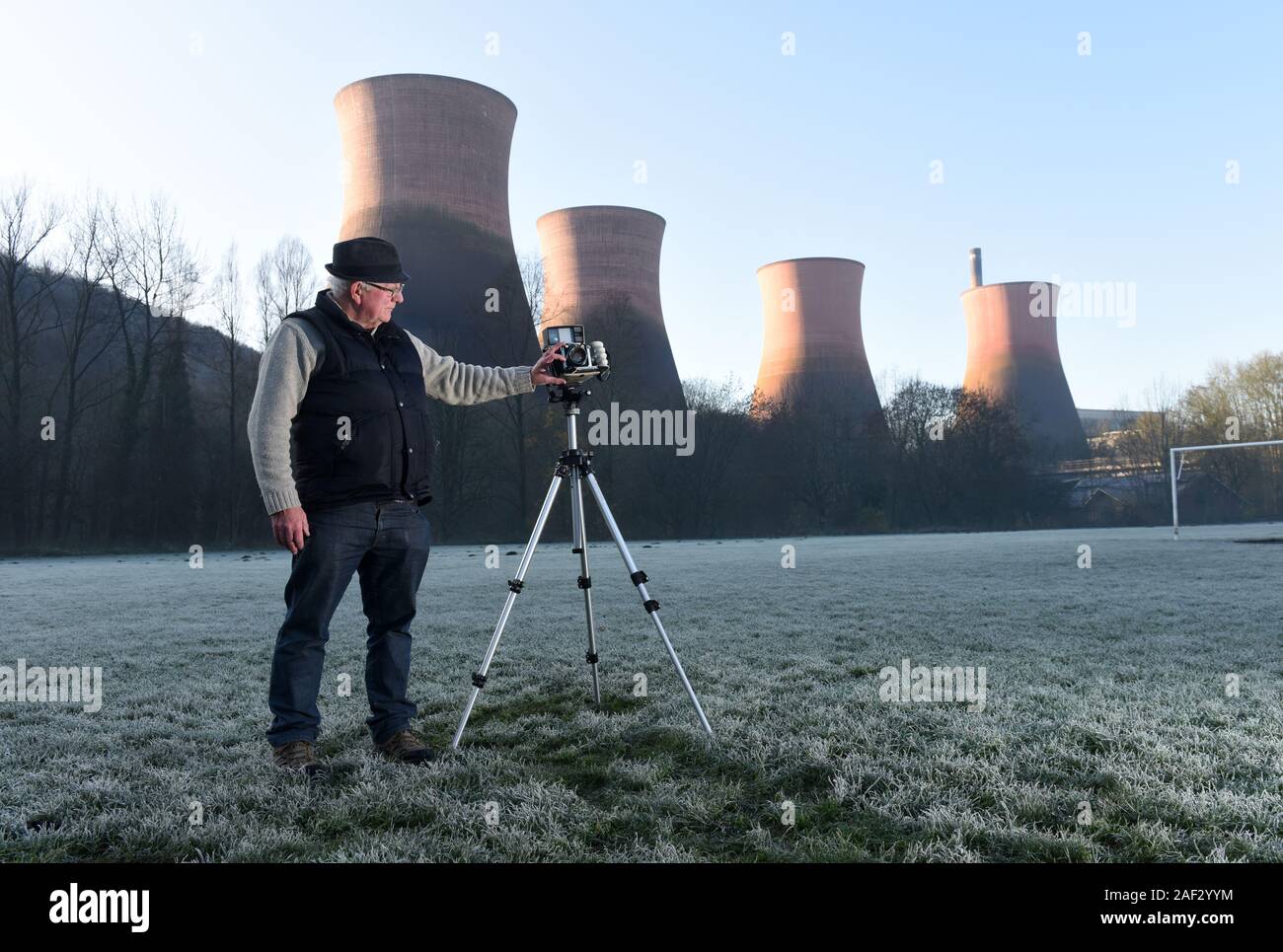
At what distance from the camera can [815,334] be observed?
3061 centimetres

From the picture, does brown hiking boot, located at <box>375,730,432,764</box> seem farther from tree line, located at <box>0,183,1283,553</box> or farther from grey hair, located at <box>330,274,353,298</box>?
tree line, located at <box>0,183,1283,553</box>

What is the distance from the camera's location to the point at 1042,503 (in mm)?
33000

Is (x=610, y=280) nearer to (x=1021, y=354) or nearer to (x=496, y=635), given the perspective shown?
(x=1021, y=354)

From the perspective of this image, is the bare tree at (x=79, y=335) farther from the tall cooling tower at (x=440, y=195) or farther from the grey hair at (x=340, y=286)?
→ the grey hair at (x=340, y=286)

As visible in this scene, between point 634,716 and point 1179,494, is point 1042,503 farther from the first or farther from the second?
point 634,716

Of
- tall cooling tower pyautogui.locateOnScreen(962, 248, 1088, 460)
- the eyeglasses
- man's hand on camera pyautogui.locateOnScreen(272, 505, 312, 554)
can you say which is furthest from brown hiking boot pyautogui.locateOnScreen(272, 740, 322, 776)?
tall cooling tower pyautogui.locateOnScreen(962, 248, 1088, 460)

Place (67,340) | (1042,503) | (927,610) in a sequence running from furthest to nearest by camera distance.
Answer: (1042,503) < (67,340) < (927,610)

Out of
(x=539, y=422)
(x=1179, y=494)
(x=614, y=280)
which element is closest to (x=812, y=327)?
(x=614, y=280)

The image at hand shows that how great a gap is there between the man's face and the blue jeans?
601 mm

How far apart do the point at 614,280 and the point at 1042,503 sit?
19.7 meters

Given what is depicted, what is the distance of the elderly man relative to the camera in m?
2.43

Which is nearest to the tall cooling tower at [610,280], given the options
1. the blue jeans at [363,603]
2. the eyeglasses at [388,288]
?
the eyeglasses at [388,288]

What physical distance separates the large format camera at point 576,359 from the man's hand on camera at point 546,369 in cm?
1
